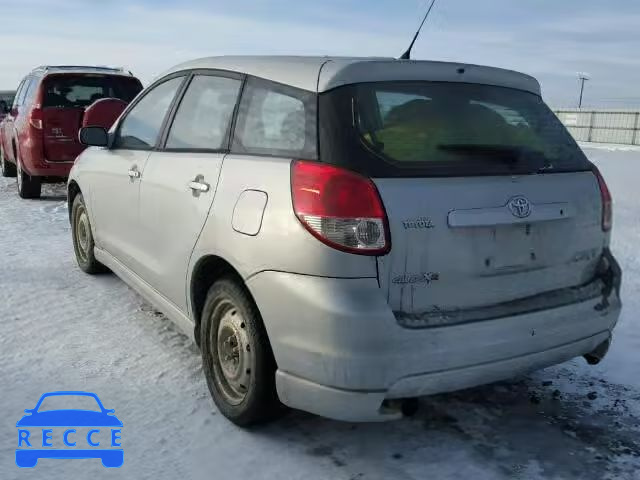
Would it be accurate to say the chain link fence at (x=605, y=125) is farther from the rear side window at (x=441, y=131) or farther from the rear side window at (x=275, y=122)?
the rear side window at (x=275, y=122)

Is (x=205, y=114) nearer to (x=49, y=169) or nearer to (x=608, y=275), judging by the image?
(x=608, y=275)

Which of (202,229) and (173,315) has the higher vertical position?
(202,229)

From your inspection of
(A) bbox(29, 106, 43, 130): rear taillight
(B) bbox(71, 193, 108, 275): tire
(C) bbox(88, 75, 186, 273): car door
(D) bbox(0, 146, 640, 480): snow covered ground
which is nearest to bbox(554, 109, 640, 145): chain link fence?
(A) bbox(29, 106, 43, 130): rear taillight

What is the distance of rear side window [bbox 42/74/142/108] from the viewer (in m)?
8.31

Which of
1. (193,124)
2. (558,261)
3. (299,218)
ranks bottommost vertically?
(558,261)

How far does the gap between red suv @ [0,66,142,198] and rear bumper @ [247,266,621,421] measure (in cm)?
656

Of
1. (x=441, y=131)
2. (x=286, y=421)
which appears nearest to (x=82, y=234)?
(x=286, y=421)

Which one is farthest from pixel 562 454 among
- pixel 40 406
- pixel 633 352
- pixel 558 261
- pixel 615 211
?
pixel 615 211

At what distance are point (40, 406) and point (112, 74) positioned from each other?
21.3 ft

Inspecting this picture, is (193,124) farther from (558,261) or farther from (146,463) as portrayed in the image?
(558,261)

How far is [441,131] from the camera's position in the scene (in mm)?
2705

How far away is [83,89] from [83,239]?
4.06 meters

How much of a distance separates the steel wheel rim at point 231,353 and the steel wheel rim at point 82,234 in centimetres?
245

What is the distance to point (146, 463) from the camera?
8.70 ft
